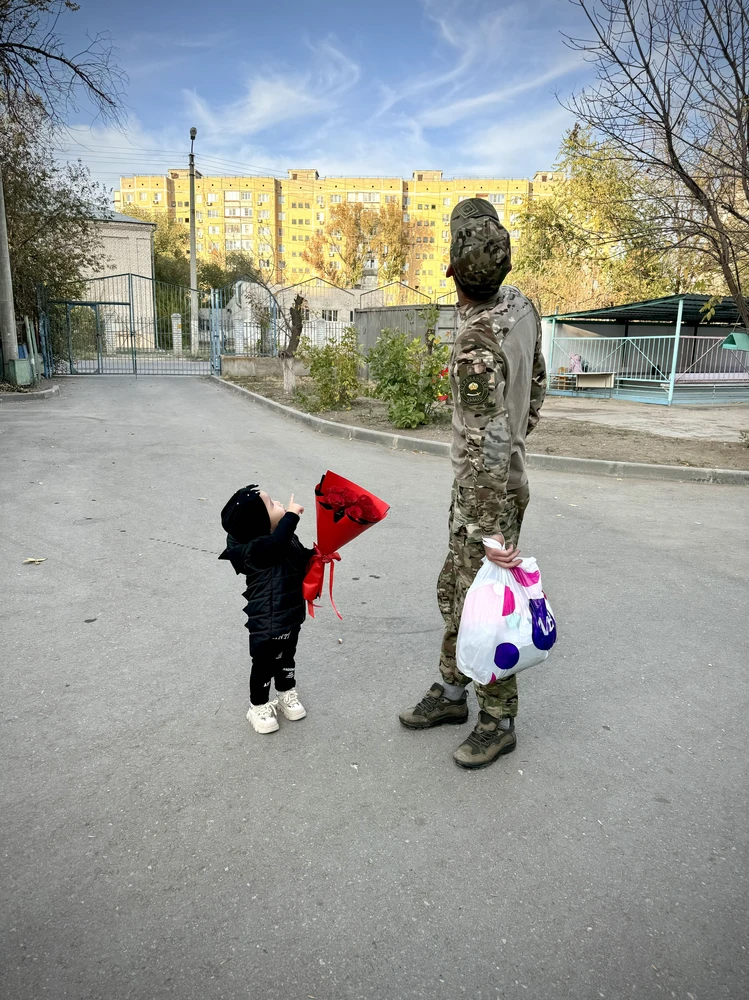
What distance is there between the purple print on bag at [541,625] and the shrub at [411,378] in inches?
337

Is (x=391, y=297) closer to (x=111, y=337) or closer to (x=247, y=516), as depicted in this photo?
(x=111, y=337)

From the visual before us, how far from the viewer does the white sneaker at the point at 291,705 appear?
291cm

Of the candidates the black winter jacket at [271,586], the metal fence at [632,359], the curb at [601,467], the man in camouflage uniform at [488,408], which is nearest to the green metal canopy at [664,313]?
the metal fence at [632,359]

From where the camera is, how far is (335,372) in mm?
13516

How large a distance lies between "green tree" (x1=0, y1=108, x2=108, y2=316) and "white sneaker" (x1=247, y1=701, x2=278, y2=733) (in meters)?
18.9

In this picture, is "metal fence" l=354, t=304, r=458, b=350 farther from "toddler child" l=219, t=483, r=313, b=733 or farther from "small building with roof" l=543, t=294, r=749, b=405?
"toddler child" l=219, t=483, r=313, b=733

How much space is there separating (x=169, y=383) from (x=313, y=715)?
64.0 ft

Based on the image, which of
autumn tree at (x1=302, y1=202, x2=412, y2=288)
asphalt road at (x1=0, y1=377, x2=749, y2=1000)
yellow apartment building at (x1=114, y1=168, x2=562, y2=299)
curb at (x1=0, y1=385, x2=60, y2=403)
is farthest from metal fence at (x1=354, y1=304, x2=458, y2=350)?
yellow apartment building at (x1=114, y1=168, x2=562, y2=299)

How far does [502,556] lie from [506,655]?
354 millimetres

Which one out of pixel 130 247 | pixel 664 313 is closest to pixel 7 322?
pixel 664 313

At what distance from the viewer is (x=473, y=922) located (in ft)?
6.25

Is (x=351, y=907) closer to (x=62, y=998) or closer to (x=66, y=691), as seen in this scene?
(x=62, y=998)

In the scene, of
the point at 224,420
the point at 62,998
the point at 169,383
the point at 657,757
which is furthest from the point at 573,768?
the point at 169,383

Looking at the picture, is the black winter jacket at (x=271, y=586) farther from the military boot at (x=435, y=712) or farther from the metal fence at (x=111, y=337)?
the metal fence at (x=111, y=337)
